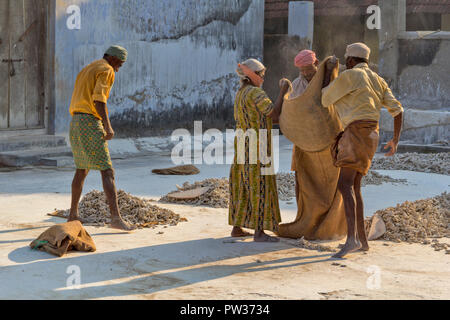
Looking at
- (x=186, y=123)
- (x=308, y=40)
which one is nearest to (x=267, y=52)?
(x=308, y=40)

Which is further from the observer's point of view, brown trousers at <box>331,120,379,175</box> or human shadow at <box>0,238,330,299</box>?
brown trousers at <box>331,120,379,175</box>

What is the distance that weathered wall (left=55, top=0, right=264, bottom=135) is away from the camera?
10323mm

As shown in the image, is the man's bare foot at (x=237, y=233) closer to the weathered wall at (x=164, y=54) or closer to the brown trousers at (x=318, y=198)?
the brown trousers at (x=318, y=198)

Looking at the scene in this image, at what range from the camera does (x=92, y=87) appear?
5977 millimetres

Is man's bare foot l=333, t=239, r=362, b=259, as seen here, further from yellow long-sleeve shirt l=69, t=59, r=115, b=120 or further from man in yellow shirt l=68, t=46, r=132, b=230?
yellow long-sleeve shirt l=69, t=59, r=115, b=120

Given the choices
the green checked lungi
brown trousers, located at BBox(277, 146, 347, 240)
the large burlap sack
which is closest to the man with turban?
brown trousers, located at BBox(277, 146, 347, 240)

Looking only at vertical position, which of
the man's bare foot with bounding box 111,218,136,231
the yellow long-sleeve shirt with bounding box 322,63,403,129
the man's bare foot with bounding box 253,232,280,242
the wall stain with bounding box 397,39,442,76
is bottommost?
the man's bare foot with bounding box 253,232,280,242

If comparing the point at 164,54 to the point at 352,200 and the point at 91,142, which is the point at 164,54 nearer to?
the point at 91,142

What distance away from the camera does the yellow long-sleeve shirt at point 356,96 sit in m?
5.24

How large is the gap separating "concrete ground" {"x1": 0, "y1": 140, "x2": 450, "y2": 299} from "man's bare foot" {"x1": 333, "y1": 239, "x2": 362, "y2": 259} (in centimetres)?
6

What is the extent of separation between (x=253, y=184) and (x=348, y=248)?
941mm

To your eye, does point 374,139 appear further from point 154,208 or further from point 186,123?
point 186,123

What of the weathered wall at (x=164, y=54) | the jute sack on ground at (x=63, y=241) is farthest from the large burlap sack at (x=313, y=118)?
the weathered wall at (x=164, y=54)

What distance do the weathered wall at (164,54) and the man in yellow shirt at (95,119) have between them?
4213mm
